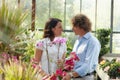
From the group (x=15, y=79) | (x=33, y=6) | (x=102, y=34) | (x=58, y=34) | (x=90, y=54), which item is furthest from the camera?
(x=33, y=6)

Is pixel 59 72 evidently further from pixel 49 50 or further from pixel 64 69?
pixel 49 50

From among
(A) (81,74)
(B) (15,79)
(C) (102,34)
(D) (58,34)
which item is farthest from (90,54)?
(C) (102,34)

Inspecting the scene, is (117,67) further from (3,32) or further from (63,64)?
(63,64)

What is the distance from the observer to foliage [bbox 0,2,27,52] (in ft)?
12.9

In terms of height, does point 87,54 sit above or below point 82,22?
below

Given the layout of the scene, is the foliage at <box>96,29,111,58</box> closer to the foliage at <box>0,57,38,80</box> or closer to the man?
the man

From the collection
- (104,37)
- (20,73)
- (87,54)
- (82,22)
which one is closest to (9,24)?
(82,22)

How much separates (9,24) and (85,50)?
1.00m

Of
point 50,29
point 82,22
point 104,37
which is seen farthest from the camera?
point 104,37

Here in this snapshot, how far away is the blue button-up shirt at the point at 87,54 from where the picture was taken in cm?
335

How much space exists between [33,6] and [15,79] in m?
7.28

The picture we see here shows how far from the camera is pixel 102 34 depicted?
8977mm

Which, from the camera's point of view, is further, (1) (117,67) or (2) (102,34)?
(2) (102,34)

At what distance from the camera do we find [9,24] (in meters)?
3.96
